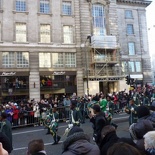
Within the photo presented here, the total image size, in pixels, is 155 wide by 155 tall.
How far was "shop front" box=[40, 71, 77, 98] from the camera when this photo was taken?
26.8 m

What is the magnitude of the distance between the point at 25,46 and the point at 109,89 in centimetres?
1368

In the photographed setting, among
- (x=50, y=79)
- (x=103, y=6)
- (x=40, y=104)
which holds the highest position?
(x=103, y=6)

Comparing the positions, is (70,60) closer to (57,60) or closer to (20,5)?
(57,60)

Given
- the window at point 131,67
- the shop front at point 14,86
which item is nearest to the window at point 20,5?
the shop front at point 14,86

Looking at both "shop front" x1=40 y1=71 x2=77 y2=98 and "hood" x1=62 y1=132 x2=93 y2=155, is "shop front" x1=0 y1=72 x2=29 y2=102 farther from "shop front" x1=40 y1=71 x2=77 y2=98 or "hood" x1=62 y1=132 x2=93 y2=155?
"hood" x1=62 y1=132 x2=93 y2=155

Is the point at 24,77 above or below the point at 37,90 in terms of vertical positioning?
above

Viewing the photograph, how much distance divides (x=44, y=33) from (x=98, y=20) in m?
8.38

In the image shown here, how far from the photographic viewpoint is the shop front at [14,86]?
24.7 meters

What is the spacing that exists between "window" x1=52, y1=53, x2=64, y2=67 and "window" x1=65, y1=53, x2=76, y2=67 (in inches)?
26.2

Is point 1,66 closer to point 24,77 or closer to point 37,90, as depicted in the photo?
point 24,77

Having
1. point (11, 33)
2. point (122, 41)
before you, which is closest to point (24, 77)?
point (11, 33)

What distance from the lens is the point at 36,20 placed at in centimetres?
2753

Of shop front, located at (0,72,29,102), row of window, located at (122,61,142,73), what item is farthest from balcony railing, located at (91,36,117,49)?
shop front, located at (0,72,29,102)

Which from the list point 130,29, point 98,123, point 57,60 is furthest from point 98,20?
point 98,123
